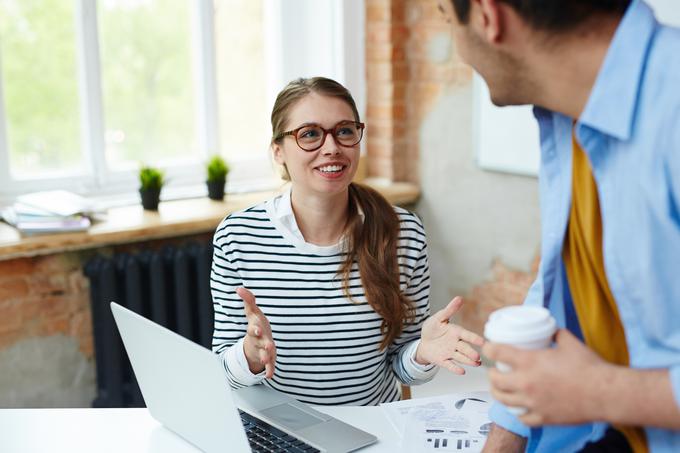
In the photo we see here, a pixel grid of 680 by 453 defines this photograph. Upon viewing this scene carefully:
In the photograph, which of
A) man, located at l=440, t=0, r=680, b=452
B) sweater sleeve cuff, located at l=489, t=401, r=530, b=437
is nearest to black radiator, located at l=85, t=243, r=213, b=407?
sweater sleeve cuff, located at l=489, t=401, r=530, b=437

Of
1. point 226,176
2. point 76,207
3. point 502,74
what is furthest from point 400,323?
point 226,176

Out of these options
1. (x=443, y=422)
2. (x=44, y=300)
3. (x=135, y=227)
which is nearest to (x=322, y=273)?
(x=443, y=422)

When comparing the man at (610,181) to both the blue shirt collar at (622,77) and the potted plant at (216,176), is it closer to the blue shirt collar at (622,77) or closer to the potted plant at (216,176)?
the blue shirt collar at (622,77)

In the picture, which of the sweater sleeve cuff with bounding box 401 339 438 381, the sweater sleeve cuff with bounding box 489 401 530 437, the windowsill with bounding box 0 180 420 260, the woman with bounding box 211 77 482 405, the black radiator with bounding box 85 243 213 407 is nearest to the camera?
the sweater sleeve cuff with bounding box 489 401 530 437

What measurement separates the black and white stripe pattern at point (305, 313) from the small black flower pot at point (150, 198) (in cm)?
135

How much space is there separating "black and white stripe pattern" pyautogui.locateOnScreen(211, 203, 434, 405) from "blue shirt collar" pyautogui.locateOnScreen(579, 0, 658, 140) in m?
1.17

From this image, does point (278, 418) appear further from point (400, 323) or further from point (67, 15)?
point (67, 15)

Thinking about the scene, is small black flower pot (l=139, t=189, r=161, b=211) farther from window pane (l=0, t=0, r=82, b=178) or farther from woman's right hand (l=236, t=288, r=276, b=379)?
woman's right hand (l=236, t=288, r=276, b=379)

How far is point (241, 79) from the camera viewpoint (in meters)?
4.00

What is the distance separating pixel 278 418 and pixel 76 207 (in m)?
1.76

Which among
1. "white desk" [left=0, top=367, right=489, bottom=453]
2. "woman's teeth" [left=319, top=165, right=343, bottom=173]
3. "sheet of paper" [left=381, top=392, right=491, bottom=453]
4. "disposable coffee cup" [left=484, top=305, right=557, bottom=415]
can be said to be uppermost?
"woman's teeth" [left=319, top=165, right=343, bottom=173]

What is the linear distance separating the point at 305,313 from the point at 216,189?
1631 millimetres

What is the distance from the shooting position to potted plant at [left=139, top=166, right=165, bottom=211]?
3432 millimetres

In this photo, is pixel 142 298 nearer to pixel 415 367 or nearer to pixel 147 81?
pixel 147 81
